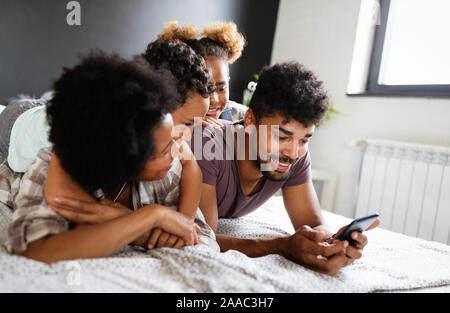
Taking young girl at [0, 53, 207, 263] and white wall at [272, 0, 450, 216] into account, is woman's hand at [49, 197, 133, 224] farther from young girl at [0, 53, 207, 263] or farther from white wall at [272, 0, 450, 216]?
white wall at [272, 0, 450, 216]

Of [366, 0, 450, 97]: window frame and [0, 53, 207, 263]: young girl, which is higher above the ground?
[366, 0, 450, 97]: window frame

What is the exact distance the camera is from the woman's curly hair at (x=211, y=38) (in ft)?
5.13

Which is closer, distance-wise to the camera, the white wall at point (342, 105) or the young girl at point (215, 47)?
the young girl at point (215, 47)

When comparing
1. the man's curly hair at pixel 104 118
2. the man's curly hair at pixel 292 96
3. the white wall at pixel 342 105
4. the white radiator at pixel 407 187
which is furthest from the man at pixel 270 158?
the white wall at pixel 342 105

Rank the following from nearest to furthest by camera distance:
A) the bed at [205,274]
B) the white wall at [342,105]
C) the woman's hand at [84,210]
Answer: the bed at [205,274] → the woman's hand at [84,210] → the white wall at [342,105]

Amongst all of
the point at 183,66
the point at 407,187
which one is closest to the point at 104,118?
the point at 183,66

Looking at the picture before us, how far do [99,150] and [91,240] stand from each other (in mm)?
183

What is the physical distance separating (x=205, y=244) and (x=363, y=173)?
1.96 meters

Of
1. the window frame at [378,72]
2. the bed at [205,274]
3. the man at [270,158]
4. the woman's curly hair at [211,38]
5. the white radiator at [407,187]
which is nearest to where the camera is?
the bed at [205,274]

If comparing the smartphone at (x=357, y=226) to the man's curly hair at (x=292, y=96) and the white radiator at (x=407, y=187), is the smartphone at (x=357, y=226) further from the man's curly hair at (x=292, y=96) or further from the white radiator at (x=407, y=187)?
the white radiator at (x=407, y=187)

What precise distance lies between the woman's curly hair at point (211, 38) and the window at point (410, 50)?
57.4 inches

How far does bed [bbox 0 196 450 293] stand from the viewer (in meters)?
0.70

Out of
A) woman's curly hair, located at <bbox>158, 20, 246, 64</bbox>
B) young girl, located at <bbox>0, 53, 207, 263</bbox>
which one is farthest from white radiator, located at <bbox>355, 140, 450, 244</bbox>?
young girl, located at <bbox>0, 53, 207, 263</bbox>

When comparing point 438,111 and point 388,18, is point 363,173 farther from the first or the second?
point 388,18
